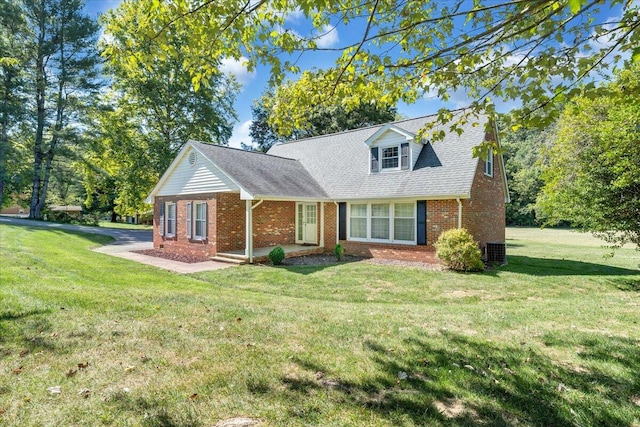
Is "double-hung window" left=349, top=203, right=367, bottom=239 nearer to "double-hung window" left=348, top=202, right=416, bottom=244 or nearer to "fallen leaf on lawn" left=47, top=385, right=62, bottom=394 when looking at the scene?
"double-hung window" left=348, top=202, right=416, bottom=244

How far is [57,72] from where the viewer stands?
87.3 feet

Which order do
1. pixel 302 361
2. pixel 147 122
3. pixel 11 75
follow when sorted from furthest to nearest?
pixel 147 122 < pixel 11 75 < pixel 302 361

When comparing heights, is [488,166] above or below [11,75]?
below

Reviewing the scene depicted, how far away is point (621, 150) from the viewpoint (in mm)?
9688

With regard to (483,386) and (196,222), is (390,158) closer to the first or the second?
(196,222)

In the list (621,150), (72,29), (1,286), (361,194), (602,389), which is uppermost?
(72,29)

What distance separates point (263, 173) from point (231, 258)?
4105mm

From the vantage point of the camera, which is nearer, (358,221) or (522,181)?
(358,221)

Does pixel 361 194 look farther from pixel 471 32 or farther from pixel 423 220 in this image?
pixel 471 32

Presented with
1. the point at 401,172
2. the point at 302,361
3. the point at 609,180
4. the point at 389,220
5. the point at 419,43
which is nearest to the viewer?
the point at 302,361

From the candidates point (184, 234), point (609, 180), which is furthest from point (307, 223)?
point (609, 180)

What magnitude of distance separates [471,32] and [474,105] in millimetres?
929

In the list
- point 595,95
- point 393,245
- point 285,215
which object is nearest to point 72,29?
point 285,215

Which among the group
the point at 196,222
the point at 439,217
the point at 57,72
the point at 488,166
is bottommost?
the point at 196,222
